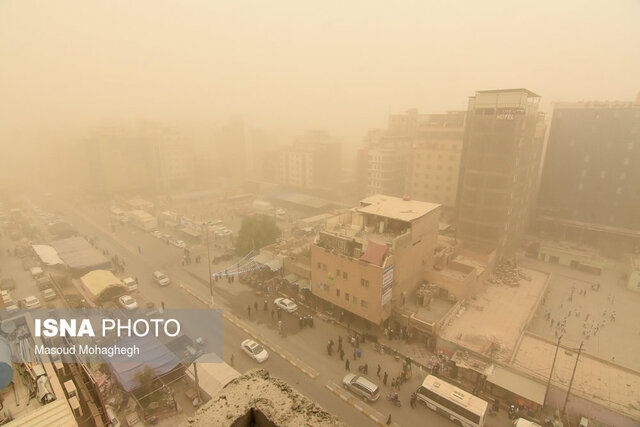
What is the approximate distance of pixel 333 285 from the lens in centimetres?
A: 2427

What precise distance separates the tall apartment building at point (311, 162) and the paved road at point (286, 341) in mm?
36095

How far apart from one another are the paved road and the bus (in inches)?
20.9

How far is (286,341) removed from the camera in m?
22.5

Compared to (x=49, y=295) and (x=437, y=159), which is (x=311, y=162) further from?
(x=49, y=295)

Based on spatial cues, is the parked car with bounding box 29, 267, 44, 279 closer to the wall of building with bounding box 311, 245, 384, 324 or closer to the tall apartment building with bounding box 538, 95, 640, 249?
the wall of building with bounding box 311, 245, 384, 324

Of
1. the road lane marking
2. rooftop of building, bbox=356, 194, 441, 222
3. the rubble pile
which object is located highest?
rooftop of building, bbox=356, 194, 441, 222

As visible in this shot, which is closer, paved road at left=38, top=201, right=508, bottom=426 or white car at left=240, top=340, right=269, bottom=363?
paved road at left=38, top=201, right=508, bottom=426

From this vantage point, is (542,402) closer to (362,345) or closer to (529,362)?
(529,362)

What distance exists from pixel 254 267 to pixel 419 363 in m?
17.3

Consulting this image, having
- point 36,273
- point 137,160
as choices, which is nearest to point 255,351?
point 36,273

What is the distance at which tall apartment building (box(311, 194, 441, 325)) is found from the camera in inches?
864

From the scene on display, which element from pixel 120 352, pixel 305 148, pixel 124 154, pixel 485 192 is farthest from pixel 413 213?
pixel 124 154

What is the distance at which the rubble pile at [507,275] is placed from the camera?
3036 centimetres

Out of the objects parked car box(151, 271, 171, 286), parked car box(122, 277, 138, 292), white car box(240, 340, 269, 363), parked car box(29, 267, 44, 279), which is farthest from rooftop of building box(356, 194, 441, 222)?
parked car box(29, 267, 44, 279)
